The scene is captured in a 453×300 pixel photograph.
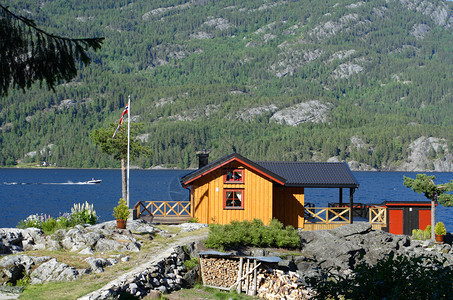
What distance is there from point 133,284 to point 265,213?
15.4 metres

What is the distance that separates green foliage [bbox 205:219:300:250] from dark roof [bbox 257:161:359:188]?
6024 millimetres

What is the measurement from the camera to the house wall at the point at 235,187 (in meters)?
33.2

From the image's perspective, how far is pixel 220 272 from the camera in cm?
Result: 2353

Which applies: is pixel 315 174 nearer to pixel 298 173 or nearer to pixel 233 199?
pixel 298 173

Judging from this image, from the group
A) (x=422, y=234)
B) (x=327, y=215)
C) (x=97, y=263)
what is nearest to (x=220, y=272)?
(x=97, y=263)

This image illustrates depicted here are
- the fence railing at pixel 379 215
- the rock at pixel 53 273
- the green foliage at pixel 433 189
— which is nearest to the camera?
the rock at pixel 53 273

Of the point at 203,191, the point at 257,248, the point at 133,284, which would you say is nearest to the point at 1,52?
the point at 133,284

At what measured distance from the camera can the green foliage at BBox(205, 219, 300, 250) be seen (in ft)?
85.1

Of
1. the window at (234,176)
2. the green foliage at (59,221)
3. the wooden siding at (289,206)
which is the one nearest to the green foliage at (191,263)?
the green foliage at (59,221)

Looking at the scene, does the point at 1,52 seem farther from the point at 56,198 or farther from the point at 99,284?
the point at 56,198

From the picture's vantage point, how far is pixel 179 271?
910 inches

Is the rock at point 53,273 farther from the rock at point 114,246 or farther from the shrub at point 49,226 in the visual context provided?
the shrub at point 49,226

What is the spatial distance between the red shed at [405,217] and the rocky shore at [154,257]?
283cm

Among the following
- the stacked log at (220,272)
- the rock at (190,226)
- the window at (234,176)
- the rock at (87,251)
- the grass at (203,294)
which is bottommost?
the grass at (203,294)
